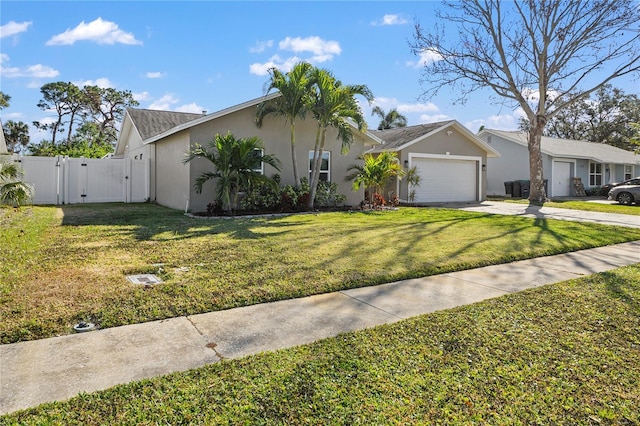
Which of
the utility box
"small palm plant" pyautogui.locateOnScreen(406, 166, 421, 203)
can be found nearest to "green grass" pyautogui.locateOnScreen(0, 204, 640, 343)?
"small palm plant" pyautogui.locateOnScreen(406, 166, 421, 203)

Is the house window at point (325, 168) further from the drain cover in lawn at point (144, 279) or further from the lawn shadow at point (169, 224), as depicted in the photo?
the drain cover in lawn at point (144, 279)

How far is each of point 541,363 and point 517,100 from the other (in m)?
20.0

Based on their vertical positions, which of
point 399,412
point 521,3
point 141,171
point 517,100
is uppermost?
point 521,3

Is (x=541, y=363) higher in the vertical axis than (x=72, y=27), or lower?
lower

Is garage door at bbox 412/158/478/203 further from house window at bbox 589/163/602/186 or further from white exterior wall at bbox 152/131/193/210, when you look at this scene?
house window at bbox 589/163/602/186

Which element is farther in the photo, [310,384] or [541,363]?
[541,363]

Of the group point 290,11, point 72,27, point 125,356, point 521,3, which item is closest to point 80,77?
point 72,27

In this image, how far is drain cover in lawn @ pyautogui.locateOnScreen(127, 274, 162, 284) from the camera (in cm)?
504

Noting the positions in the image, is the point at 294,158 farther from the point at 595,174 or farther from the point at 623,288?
the point at 595,174

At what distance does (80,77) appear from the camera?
120ft

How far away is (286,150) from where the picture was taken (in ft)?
48.7

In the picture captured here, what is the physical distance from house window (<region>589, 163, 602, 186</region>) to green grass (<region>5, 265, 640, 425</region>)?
30.6 m

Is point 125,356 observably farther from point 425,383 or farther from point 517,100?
point 517,100

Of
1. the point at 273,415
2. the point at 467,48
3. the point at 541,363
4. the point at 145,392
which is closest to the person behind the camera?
the point at 273,415
